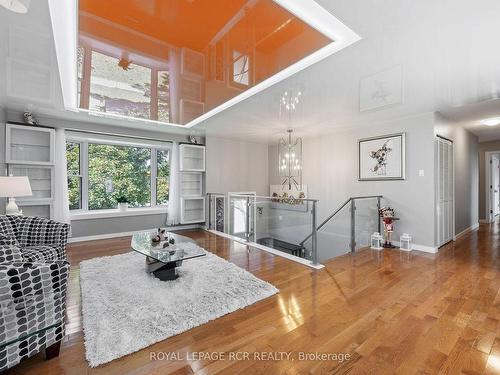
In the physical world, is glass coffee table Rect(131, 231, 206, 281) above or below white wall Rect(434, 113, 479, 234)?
below

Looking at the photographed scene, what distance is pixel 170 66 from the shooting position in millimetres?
2312

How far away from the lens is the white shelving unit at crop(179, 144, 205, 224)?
562cm

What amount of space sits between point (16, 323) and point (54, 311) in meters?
0.19

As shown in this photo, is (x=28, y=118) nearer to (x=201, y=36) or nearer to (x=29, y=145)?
(x=29, y=145)

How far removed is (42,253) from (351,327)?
290 cm

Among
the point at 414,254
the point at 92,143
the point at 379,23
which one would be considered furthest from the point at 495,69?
the point at 92,143

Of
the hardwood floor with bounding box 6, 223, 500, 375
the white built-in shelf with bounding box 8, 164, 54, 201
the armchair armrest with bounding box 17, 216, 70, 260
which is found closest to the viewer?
the hardwood floor with bounding box 6, 223, 500, 375

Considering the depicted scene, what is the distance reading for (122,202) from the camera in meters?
5.22

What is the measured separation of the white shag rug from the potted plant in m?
1.98

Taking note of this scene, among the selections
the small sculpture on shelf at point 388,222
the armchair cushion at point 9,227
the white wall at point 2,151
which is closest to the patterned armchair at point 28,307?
the armchair cushion at point 9,227

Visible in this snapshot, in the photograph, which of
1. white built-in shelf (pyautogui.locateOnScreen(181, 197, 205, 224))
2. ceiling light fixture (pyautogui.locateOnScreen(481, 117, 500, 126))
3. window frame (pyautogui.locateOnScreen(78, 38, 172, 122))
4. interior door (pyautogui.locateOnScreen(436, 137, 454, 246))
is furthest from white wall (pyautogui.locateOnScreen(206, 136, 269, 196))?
ceiling light fixture (pyautogui.locateOnScreen(481, 117, 500, 126))

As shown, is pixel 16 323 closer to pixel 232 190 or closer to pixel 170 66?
pixel 170 66

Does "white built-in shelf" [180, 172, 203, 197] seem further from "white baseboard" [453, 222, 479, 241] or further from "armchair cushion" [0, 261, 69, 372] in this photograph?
"white baseboard" [453, 222, 479, 241]

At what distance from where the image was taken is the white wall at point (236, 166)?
6.11 meters
